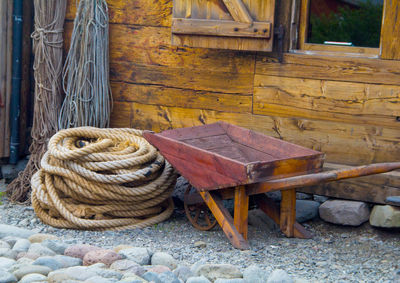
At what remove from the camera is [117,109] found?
225 inches

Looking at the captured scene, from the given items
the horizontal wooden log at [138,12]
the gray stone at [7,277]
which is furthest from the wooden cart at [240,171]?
the gray stone at [7,277]

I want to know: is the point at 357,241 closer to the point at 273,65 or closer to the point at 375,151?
the point at 375,151

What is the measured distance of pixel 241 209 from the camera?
13.7 feet

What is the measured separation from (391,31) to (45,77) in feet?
9.94

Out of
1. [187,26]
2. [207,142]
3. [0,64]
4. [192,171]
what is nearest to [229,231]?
[192,171]

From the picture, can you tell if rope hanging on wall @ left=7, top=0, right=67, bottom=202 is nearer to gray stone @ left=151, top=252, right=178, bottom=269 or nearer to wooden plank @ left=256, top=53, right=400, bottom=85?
wooden plank @ left=256, top=53, right=400, bottom=85

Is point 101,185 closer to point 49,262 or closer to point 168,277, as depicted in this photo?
point 49,262

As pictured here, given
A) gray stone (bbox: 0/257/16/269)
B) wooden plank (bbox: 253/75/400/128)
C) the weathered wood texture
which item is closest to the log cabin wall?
wooden plank (bbox: 253/75/400/128)

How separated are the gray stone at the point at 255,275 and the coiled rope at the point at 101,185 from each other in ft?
4.73

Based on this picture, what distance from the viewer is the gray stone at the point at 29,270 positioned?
3.30 metres

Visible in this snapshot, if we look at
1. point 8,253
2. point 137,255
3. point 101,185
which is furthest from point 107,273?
point 101,185

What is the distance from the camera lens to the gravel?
3.85 metres

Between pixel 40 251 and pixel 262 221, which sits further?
pixel 262 221

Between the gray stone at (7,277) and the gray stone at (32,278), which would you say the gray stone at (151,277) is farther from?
the gray stone at (7,277)
